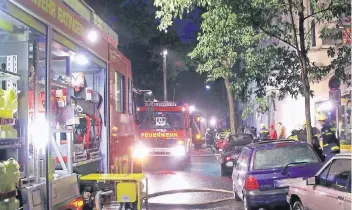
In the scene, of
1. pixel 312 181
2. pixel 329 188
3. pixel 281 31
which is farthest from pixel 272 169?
pixel 281 31

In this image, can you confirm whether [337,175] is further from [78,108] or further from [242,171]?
[78,108]

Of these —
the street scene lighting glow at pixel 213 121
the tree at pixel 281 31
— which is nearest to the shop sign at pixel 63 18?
the tree at pixel 281 31

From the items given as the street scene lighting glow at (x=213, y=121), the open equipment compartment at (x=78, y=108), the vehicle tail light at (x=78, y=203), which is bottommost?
the vehicle tail light at (x=78, y=203)

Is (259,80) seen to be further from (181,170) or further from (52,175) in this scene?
(52,175)

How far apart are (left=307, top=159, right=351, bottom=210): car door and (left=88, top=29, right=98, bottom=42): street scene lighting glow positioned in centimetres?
362

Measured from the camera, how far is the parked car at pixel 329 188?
5.54 m

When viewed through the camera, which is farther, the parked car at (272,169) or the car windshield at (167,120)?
the car windshield at (167,120)

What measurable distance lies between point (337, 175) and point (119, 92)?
385 cm

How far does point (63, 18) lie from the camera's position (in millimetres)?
5082

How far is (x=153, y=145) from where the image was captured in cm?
1964

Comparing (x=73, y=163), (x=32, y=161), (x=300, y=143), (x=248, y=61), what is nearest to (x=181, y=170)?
(x=248, y=61)

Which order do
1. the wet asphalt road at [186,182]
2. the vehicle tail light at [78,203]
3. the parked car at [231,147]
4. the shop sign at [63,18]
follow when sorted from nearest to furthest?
the shop sign at [63,18]
the vehicle tail light at [78,203]
the wet asphalt road at [186,182]
the parked car at [231,147]

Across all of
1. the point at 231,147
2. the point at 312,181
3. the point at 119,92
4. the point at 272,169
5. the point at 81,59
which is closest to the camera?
the point at 81,59

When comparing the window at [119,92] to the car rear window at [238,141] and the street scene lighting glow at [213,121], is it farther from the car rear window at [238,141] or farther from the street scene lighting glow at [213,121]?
the street scene lighting glow at [213,121]
